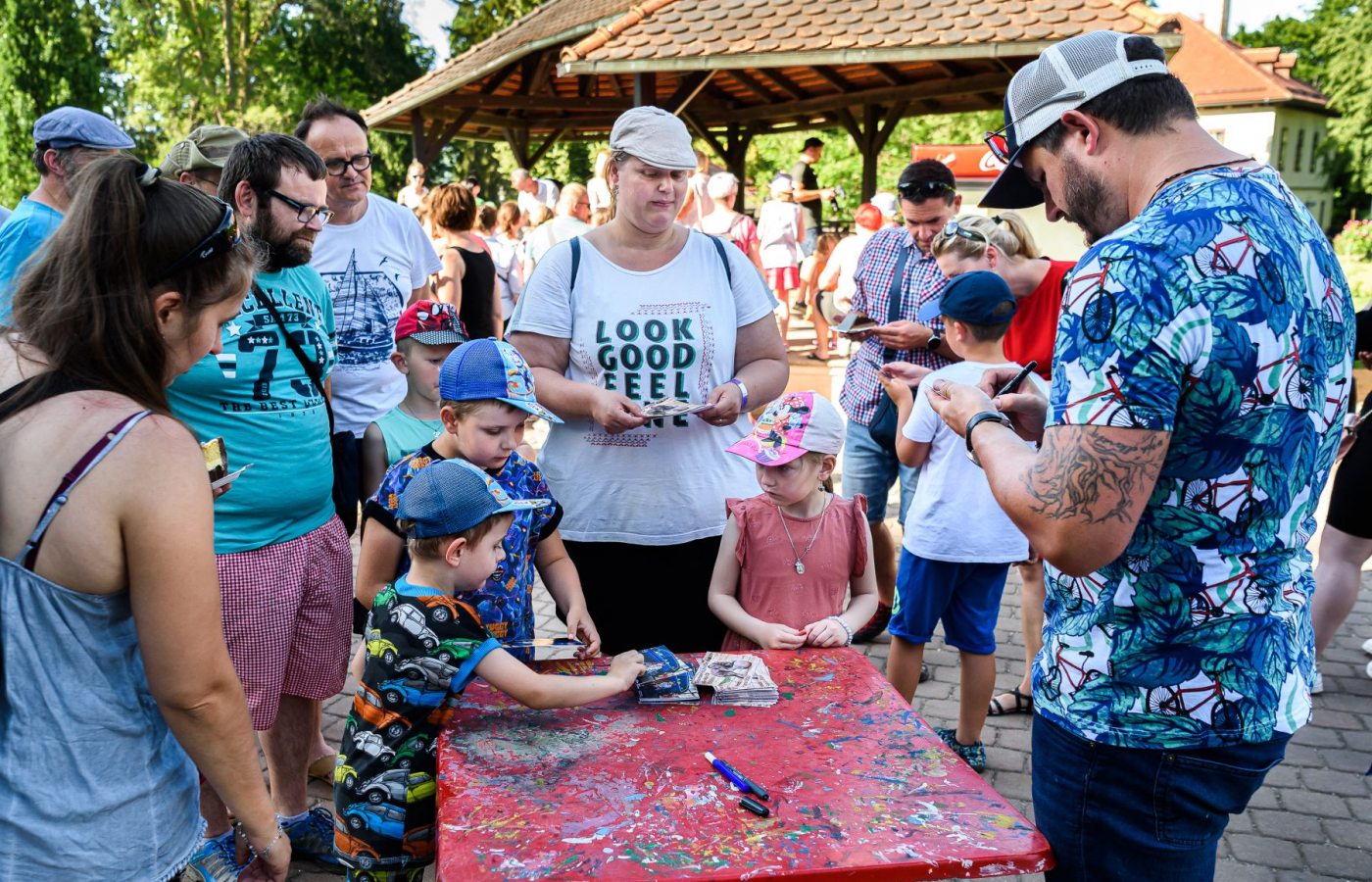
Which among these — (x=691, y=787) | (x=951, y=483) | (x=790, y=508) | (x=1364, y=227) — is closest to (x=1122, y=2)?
(x=951, y=483)

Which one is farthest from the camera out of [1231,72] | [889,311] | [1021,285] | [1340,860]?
[1231,72]

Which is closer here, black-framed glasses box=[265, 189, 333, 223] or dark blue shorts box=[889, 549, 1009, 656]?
black-framed glasses box=[265, 189, 333, 223]

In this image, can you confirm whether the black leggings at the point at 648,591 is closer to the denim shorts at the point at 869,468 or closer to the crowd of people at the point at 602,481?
the crowd of people at the point at 602,481

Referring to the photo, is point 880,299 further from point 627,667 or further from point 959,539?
point 627,667

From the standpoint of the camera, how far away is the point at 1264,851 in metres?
3.21

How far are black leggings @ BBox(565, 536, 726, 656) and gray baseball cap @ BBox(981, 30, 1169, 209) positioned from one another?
1.68 meters

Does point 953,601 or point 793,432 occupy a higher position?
point 793,432

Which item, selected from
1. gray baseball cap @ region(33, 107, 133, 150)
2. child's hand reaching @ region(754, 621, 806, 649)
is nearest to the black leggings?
child's hand reaching @ region(754, 621, 806, 649)

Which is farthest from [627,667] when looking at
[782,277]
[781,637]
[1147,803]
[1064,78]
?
[782,277]

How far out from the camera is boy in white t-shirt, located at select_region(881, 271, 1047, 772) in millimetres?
3365

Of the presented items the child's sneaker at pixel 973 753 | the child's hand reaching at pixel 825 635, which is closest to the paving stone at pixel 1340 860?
the child's sneaker at pixel 973 753

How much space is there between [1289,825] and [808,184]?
10.5 metres

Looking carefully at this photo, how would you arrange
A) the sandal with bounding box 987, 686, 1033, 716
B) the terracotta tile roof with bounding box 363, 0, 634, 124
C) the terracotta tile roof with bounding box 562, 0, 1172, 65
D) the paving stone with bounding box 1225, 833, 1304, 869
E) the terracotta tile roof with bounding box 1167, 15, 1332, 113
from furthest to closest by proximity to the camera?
the terracotta tile roof with bounding box 1167, 15, 1332, 113 → the terracotta tile roof with bounding box 363, 0, 634, 124 → the terracotta tile roof with bounding box 562, 0, 1172, 65 → the sandal with bounding box 987, 686, 1033, 716 → the paving stone with bounding box 1225, 833, 1304, 869

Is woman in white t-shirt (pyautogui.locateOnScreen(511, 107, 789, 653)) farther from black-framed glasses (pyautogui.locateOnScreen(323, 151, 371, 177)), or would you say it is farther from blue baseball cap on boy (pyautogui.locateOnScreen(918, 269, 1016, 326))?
black-framed glasses (pyautogui.locateOnScreen(323, 151, 371, 177))
